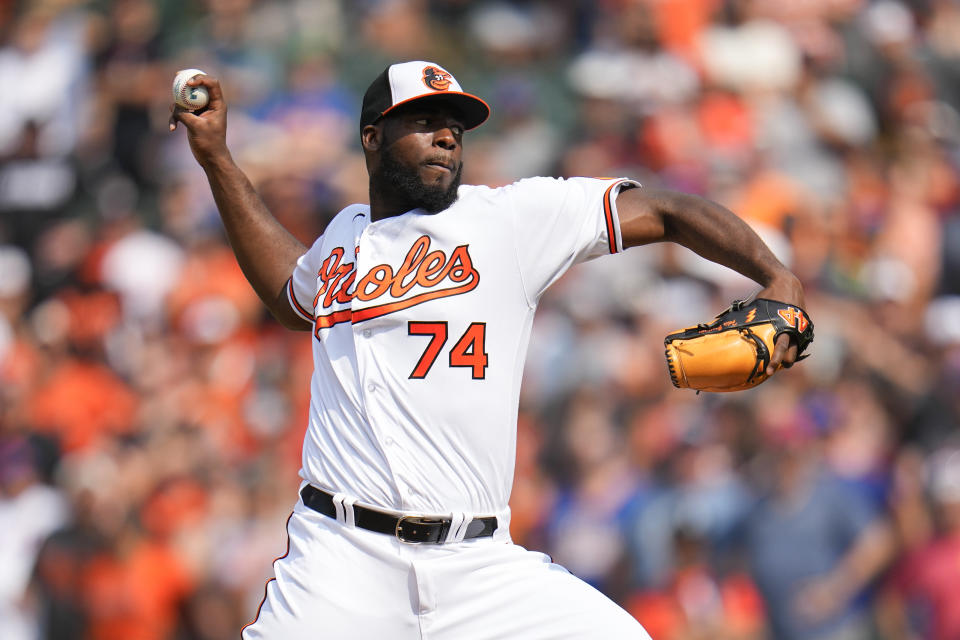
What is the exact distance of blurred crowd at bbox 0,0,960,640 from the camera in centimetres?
652

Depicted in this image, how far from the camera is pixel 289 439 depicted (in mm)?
7703

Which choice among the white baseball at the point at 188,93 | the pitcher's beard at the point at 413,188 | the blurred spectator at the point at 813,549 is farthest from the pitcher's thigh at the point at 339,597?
the blurred spectator at the point at 813,549

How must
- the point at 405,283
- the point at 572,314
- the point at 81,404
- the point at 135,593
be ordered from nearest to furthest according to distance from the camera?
the point at 405,283, the point at 135,593, the point at 572,314, the point at 81,404

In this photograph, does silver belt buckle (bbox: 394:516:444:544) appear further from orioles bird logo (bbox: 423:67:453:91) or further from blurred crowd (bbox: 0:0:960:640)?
blurred crowd (bbox: 0:0:960:640)

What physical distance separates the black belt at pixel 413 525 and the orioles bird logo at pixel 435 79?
1202mm

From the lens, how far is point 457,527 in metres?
3.48

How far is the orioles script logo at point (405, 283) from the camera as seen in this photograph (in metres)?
3.59

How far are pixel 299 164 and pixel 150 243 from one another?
4.05 feet

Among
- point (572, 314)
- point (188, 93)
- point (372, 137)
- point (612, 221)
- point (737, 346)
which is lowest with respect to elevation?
point (572, 314)

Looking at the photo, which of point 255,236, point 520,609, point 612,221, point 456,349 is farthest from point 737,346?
point 255,236

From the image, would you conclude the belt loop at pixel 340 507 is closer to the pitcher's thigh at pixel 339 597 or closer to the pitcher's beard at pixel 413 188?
the pitcher's thigh at pixel 339 597

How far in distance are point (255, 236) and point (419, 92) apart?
0.85 meters

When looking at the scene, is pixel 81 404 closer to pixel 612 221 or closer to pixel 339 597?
pixel 339 597

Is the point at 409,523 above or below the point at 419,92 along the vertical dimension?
below
